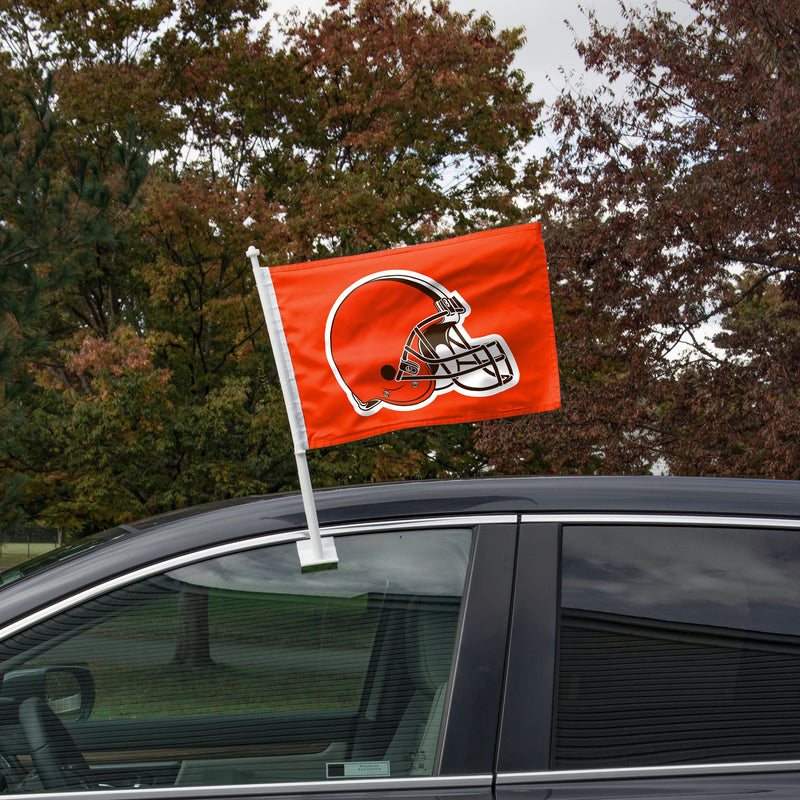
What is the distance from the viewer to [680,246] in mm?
11227

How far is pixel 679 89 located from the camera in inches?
471

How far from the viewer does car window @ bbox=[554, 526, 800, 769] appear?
5.75 ft

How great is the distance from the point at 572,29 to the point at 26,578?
12.4 m

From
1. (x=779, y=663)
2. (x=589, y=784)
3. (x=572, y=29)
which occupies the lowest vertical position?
(x=589, y=784)

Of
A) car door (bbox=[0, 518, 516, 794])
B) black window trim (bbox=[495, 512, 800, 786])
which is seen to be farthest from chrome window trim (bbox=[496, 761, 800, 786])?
car door (bbox=[0, 518, 516, 794])

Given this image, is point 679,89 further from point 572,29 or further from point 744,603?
point 744,603

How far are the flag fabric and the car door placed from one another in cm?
42

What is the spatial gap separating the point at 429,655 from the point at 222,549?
1.62ft

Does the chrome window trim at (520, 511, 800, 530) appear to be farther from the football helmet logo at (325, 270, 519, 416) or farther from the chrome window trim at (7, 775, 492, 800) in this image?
the chrome window trim at (7, 775, 492, 800)

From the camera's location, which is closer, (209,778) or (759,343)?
(209,778)

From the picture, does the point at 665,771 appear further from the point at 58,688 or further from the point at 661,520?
the point at 58,688

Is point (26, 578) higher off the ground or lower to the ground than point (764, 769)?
higher

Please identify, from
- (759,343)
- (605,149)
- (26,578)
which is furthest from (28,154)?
(26,578)

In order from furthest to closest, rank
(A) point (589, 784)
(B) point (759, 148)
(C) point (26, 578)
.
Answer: (B) point (759, 148) → (C) point (26, 578) → (A) point (589, 784)
